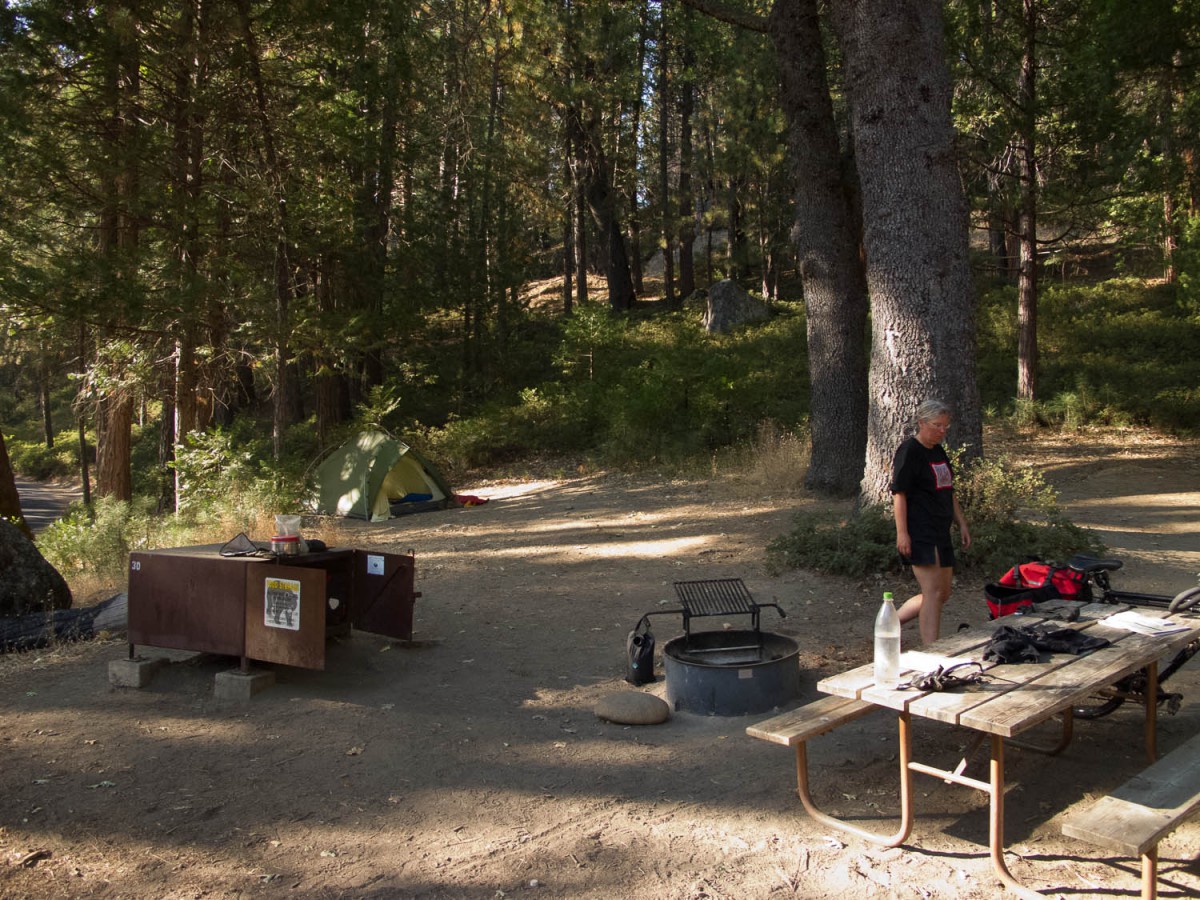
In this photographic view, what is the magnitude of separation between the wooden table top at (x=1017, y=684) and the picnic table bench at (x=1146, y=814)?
1.10 feet

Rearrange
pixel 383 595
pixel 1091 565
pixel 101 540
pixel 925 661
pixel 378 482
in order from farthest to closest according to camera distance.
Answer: pixel 378 482, pixel 101 540, pixel 383 595, pixel 1091 565, pixel 925 661

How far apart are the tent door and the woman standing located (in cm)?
326

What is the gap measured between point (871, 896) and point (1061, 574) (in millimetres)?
2412

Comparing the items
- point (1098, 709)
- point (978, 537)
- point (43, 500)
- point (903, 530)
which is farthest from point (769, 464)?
point (43, 500)

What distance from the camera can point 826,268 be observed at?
12086 mm

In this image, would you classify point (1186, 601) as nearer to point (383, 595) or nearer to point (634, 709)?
point (634, 709)

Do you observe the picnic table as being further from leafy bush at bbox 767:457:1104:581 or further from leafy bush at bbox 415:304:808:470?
leafy bush at bbox 415:304:808:470

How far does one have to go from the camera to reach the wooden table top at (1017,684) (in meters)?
3.41

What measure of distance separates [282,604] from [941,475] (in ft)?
13.1

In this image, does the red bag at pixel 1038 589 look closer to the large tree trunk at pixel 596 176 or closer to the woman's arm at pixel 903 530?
the woman's arm at pixel 903 530

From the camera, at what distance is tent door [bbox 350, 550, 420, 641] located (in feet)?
21.7

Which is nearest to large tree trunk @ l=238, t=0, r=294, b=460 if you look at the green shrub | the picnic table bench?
the green shrub

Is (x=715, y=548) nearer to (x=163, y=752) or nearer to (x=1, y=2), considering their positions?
(x=163, y=752)

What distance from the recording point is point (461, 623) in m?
7.81
